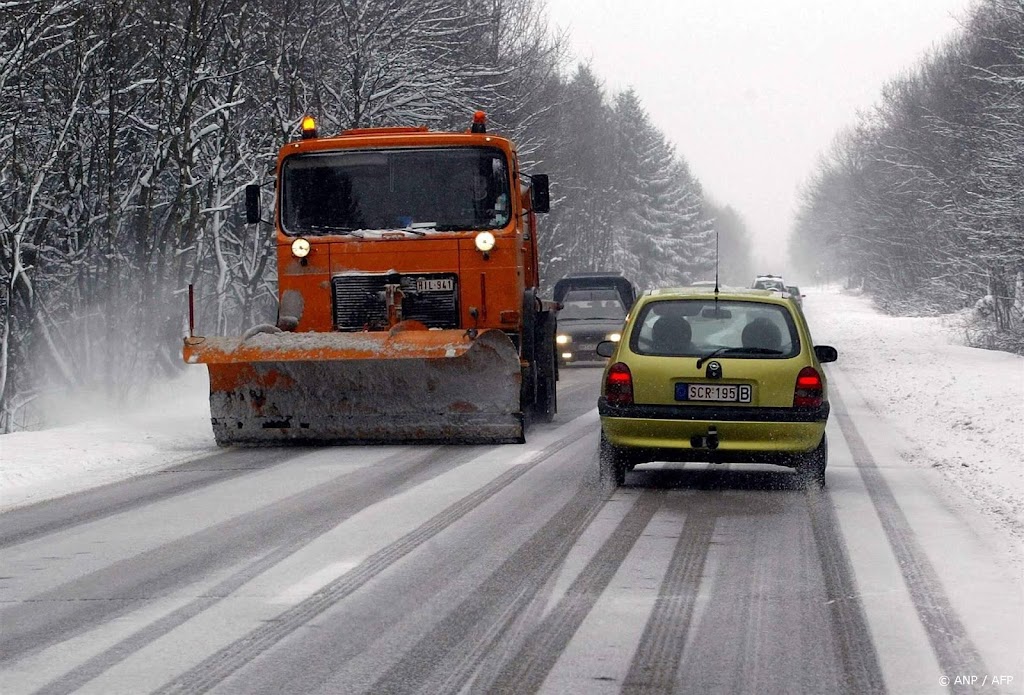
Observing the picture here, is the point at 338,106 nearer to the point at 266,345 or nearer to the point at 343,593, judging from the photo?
the point at 266,345

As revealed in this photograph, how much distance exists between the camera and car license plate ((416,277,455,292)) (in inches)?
512

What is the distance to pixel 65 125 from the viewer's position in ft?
57.0

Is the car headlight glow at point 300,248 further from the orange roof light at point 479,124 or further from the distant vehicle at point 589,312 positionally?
the distant vehicle at point 589,312

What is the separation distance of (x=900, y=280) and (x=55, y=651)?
62.9 m

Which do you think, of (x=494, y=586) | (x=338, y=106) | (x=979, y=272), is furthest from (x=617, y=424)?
Result: (x=979, y=272)

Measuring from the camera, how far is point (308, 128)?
1360cm

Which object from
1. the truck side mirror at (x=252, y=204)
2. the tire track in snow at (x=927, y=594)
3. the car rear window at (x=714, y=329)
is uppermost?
the truck side mirror at (x=252, y=204)

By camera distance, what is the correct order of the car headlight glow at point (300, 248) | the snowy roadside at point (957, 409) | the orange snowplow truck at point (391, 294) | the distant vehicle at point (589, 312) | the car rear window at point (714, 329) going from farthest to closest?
the distant vehicle at point (589, 312), the car headlight glow at point (300, 248), the orange snowplow truck at point (391, 294), the snowy roadside at point (957, 409), the car rear window at point (714, 329)

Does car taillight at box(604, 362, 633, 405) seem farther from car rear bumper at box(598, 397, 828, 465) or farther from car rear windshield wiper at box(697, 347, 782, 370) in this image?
car rear windshield wiper at box(697, 347, 782, 370)

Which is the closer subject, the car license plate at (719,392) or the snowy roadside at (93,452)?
the car license plate at (719,392)

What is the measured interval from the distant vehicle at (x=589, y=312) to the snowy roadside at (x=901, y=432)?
15.7 feet

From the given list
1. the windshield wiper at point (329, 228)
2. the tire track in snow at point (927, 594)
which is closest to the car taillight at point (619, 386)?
the tire track in snow at point (927, 594)

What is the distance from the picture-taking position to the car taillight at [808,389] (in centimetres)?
951

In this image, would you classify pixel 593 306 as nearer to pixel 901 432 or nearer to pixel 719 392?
pixel 901 432
